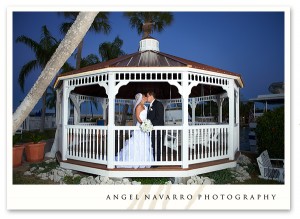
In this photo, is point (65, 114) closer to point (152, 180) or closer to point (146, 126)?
point (146, 126)

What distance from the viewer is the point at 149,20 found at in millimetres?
9430

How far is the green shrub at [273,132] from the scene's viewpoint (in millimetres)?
7676

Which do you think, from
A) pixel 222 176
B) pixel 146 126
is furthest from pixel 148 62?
pixel 222 176

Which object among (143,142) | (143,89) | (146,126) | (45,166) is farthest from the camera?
(143,89)

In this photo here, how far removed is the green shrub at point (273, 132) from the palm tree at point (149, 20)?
474cm

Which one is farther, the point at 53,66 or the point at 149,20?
the point at 149,20

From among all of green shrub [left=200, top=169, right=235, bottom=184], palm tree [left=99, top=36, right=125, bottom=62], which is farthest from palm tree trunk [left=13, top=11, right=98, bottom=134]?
palm tree [left=99, top=36, right=125, bottom=62]

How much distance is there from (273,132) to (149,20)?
582cm
